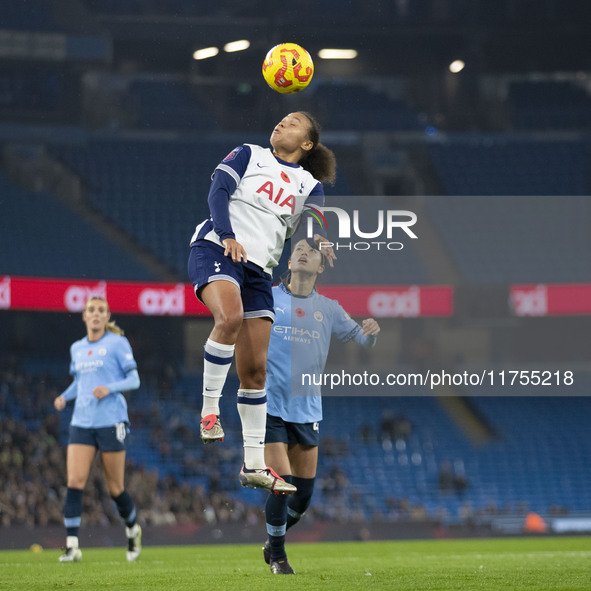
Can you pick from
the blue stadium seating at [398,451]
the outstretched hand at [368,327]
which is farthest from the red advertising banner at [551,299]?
the outstretched hand at [368,327]

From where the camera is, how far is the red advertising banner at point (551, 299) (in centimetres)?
2189

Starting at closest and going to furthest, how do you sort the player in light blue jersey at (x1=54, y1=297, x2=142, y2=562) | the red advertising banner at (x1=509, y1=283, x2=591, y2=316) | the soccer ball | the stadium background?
the soccer ball
the player in light blue jersey at (x1=54, y1=297, x2=142, y2=562)
the stadium background
the red advertising banner at (x1=509, y1=283, x2=591, y2=316)

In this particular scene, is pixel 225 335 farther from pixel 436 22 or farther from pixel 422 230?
pixel 436 22

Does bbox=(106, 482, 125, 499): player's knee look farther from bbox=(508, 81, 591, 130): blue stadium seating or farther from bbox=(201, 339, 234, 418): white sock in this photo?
bbox=(508, 81, 591, 130): blue stadium seating

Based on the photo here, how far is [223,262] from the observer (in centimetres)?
639

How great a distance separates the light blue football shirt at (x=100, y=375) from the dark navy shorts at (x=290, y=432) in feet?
8.98

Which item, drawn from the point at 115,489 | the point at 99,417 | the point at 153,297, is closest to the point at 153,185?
the point at 153,297

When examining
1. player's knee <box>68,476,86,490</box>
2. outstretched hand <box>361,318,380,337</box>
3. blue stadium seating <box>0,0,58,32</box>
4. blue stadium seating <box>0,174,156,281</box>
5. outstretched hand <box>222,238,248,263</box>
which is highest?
blue stadium seating <box>0,0,58,32</box>

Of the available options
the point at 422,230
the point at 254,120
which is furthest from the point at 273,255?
the point at 254,120

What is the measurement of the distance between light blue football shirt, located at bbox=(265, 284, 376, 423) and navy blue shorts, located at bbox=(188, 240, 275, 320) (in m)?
1.06

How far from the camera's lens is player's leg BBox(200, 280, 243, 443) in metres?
6.18

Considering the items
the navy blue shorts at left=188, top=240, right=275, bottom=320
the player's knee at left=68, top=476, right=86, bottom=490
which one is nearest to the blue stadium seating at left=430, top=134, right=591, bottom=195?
the player's knee at left=68, top=476, right=86, bottom=490

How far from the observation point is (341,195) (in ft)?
86.2

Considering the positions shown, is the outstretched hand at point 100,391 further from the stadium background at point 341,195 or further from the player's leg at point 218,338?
the stadium background at point 341,195
